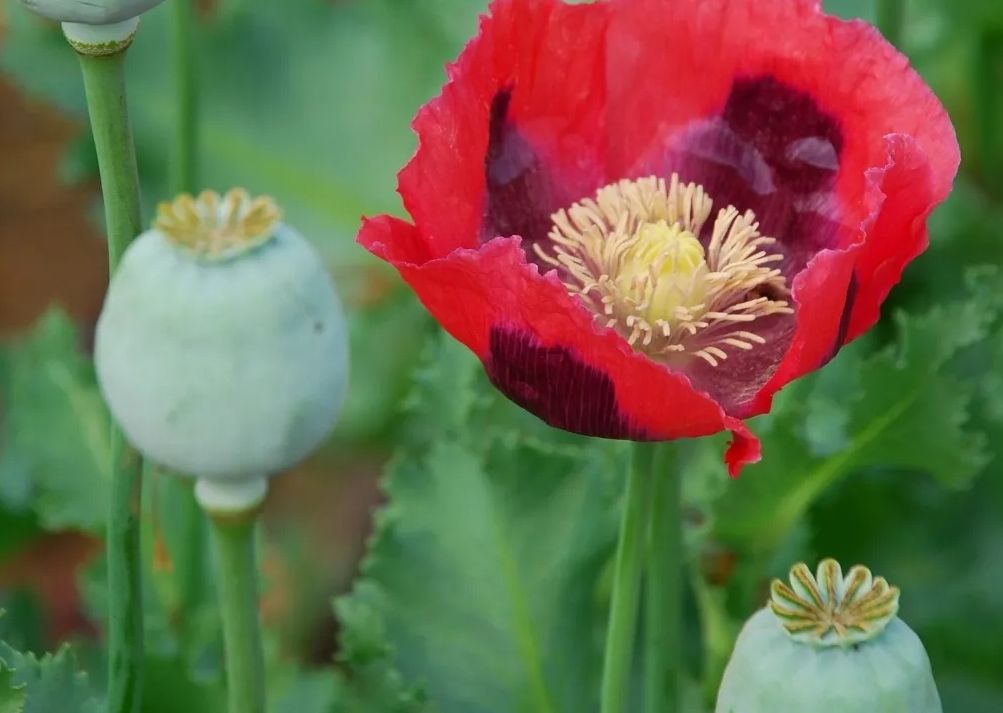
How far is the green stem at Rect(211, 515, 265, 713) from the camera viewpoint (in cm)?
62

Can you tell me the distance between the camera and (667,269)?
816 millimetres

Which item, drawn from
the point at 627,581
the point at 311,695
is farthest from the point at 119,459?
the point at 311,695

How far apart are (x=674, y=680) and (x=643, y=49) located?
30cm

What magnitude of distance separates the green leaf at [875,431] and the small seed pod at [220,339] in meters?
0.49

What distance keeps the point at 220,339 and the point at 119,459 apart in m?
0.18

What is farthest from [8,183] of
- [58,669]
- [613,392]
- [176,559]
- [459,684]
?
[613,392]

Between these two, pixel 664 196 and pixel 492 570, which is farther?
pixel 492 570

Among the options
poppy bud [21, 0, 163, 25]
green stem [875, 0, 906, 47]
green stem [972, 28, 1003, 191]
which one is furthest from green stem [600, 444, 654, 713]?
green stem [972, 28, 1003, 191]

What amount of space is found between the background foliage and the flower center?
157mm

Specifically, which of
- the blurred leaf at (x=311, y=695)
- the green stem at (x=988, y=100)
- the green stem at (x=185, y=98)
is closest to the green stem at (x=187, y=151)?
the green stem at (x=185, y=98)

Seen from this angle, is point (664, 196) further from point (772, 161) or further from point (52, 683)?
point (52, 683)

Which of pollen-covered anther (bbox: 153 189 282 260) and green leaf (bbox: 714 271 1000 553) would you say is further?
green leaf (bbox: 714 271 1000 553)

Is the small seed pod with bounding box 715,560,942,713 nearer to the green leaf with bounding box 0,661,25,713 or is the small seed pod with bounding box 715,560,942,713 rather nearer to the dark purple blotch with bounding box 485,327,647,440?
the dark purple blotch with bounding box 485,327,647,440

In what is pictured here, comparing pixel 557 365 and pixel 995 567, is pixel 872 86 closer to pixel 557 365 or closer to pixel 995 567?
pixel 557 365
